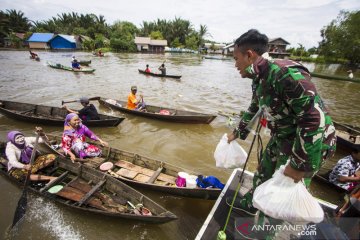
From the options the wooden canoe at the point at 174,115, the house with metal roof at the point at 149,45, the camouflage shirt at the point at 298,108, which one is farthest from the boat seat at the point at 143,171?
the house with metal roof at the point at 149,45

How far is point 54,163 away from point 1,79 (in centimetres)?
1697

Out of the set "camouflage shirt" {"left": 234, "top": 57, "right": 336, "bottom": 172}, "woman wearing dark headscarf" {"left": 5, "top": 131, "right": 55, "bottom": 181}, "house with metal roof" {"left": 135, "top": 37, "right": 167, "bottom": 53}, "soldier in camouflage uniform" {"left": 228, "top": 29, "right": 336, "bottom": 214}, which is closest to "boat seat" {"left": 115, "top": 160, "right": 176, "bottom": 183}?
"woman wearing dark headscarf" {"left": 5, "top": 131, "right": 55, "bottom": 181}

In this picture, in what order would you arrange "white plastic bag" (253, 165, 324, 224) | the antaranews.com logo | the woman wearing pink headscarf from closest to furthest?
"white plastic bag" (253, 165, 324, 224) < the antaranews.com logo < the woman wearing pink headscarf

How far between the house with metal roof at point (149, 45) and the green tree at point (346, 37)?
117 ft

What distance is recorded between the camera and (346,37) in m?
34.0

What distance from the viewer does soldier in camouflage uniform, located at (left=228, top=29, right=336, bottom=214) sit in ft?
5.85

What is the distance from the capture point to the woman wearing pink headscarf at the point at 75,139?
5.55 m

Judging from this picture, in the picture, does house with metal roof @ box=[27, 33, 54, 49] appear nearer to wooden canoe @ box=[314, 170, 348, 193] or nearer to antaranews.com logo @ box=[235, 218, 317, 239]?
wooden canoe @ box=[314, 170, 348, 193]

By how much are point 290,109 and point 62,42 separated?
5424 centimetres

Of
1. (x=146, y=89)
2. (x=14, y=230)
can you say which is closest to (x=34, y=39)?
(x=146, y=89)

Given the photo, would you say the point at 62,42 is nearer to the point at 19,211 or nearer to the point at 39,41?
the point at 39,41

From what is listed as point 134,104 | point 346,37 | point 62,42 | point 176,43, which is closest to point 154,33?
point 176,43

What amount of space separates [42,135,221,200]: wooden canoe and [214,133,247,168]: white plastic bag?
124 cm

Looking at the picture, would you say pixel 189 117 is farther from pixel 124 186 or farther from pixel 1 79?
pixel 1 79
